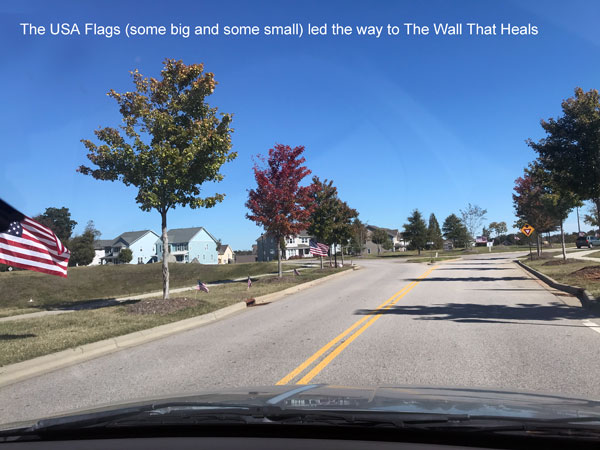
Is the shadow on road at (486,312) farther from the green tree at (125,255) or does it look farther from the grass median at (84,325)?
the green tree at (125,255)

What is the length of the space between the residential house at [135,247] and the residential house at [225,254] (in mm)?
15085

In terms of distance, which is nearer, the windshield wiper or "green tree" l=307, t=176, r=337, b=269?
the windshield wiper

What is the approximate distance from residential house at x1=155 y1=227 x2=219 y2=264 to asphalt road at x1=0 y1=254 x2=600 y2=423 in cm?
7377

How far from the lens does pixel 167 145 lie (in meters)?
13.5

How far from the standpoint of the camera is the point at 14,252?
26.6 ft

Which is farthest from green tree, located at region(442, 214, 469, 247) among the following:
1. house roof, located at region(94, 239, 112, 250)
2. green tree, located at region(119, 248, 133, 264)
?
house roof, located at region(94, 239, 112, 250)

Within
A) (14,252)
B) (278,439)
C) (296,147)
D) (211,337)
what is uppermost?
(296,147)

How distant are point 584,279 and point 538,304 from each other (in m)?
5.77

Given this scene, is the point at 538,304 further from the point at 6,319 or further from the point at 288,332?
the point at 6,319

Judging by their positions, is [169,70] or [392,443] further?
[169,70]

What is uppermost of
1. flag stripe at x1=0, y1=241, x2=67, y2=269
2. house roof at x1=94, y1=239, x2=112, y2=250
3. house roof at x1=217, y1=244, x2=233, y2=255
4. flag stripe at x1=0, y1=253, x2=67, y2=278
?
house roof at x1=94, y1=239, x2=112, y2=250

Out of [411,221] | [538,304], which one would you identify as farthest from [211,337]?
[411,221]

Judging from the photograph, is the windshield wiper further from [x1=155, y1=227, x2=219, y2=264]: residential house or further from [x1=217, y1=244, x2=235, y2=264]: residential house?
[x1=217, y1=244, x2=235, y2=264]: residential house

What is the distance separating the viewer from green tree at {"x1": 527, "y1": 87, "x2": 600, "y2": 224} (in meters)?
17.0
